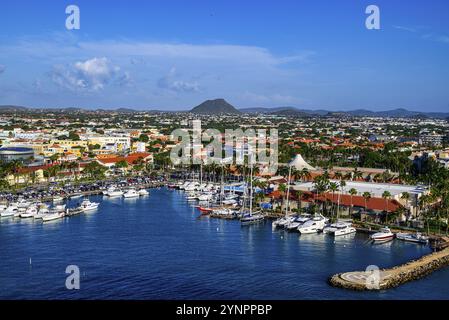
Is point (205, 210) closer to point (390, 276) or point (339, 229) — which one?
point (339, 229)

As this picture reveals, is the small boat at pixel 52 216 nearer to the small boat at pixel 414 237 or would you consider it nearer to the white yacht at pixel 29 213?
the white yacht at pixel 29 213

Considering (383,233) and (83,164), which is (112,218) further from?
(83,164)

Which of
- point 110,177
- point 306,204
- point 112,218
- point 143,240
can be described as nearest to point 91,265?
point 143,240

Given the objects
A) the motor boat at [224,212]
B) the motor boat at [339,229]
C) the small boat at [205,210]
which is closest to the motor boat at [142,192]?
the small boat at [205,210]

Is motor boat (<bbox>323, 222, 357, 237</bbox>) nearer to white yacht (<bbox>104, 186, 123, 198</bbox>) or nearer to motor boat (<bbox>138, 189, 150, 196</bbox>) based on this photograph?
motor boat (<bbox>138, 189, 150, 196</bbox>)
